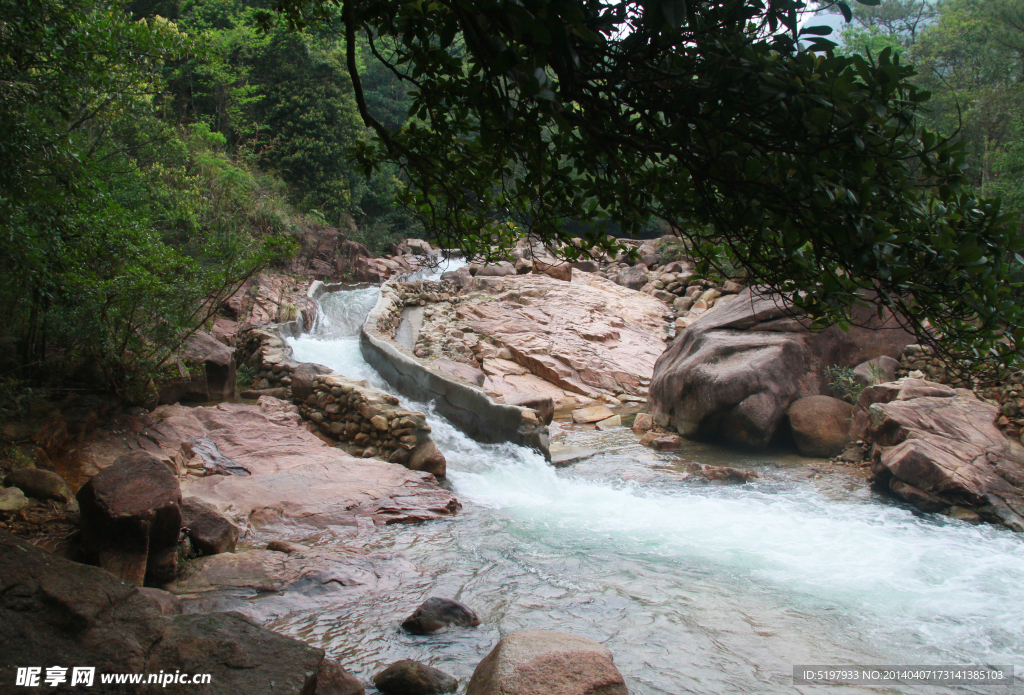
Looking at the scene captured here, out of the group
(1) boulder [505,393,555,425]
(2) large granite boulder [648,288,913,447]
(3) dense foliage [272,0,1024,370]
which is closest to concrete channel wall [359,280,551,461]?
(1) boulder [505,393,555,425]

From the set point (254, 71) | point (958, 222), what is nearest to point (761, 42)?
point (958, 222)

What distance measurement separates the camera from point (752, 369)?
368 inches

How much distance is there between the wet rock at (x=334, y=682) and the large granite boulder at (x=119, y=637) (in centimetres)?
14

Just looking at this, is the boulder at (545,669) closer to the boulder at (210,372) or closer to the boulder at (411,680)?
the boulder at (411,680)

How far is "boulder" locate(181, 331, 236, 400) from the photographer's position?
8648 mm

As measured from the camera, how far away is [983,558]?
558 cm

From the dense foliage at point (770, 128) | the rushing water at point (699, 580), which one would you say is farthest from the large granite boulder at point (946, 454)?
the dense foliage at point (770, 128)

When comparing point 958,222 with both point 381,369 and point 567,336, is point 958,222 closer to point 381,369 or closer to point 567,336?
point 381,369

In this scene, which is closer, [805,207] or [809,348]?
[805,207]

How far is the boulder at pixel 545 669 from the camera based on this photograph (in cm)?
292

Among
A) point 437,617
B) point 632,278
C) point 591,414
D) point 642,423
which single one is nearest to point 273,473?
point 437,617

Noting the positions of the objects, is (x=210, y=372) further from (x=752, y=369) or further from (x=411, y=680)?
(x=752, y=369)

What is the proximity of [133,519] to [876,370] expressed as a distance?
1025cm

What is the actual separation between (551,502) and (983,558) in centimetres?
444
